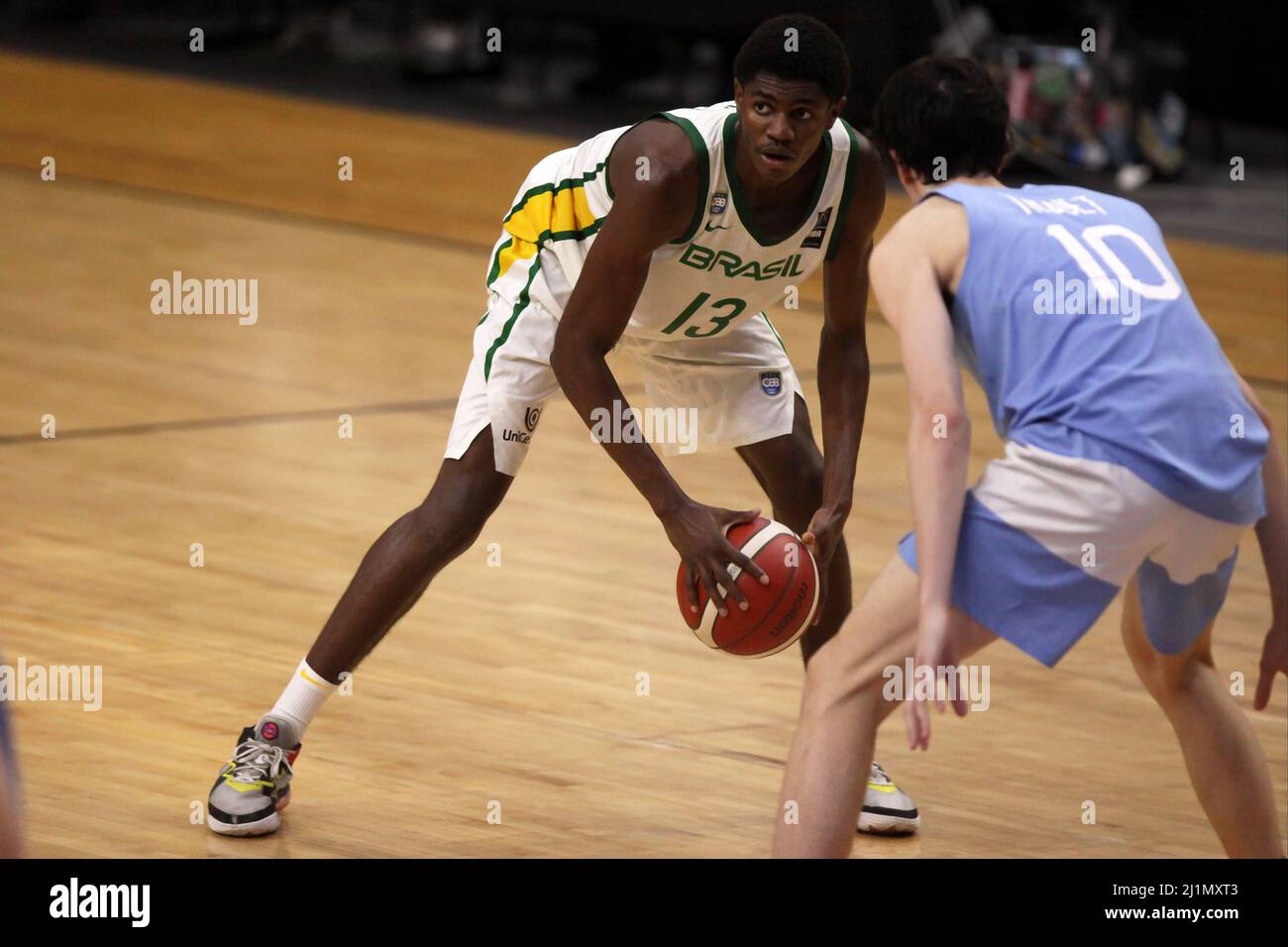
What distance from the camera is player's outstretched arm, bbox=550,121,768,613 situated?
357cm

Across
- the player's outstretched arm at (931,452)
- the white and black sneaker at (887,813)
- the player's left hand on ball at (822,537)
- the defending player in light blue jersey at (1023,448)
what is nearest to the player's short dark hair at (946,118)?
the defending player in light blue jersey at (1023,448)

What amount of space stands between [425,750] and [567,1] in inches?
376

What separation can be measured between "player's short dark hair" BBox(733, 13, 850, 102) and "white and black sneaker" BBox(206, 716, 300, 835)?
58.4 inches

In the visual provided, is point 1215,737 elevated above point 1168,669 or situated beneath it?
situated beneath

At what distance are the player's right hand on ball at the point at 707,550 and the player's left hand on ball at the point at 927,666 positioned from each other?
66 cm

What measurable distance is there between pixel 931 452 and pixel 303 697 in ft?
4.97

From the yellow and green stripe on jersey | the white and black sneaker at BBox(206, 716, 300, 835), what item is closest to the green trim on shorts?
the yellow and green stripe on jersey

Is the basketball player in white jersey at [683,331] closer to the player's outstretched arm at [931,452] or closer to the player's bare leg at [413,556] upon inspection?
the player's bare leg at [413,556]

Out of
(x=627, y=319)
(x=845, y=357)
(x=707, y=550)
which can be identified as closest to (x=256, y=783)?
(x=707, y=550)

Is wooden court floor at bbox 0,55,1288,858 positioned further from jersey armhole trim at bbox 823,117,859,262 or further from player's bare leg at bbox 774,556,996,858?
jersey armhole trim at bbox 823,117,859,262

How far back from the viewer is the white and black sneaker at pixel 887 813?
399 cm

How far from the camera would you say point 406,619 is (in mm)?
5254

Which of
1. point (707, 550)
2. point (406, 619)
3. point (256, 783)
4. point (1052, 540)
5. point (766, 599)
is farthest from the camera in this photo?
point (406, 619)

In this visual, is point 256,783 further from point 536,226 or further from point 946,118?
point 946,118
